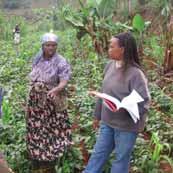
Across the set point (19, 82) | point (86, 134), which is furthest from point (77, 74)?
point (86, 134)

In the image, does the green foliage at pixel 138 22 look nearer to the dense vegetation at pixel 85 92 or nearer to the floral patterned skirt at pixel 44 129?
the dense vegetation at pixel 85 92

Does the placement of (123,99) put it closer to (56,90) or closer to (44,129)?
(56,90)

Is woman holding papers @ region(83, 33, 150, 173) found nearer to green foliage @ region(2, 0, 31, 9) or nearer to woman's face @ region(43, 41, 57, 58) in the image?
woman's face @ region(43, 41, 57, 58)

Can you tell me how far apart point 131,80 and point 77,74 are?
548cm

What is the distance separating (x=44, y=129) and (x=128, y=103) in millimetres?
1248

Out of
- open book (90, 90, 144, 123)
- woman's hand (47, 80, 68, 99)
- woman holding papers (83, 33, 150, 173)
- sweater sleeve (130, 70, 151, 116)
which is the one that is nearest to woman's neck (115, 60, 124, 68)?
woman holding papers (83, 33, 150, 173)

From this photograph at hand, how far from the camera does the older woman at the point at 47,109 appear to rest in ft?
14.2

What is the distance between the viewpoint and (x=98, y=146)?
3.89 m

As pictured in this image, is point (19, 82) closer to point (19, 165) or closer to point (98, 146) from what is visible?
point (19, 165)

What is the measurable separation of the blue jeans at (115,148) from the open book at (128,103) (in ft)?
0.67

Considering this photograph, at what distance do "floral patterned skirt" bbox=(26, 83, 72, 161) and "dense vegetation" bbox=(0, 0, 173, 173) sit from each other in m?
0.17

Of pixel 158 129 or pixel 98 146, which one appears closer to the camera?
pixel 98 146

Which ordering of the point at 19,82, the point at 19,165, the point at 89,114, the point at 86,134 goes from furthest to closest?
the point at 19,82 < the point at 89,114 < the point at 86,134 < the point at 19,165

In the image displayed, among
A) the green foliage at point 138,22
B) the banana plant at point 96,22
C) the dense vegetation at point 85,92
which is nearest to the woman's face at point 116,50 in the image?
the dense vegetation at point 85,92
